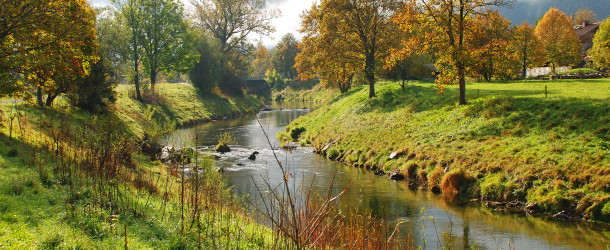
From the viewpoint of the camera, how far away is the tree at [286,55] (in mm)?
112625

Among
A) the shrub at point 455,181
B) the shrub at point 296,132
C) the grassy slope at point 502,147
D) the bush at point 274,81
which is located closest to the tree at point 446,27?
A: the grassy slope at point 502,147

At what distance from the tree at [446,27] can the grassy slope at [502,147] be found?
103 inches

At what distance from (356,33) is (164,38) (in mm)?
26563

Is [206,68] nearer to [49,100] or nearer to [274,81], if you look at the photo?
[49,100]

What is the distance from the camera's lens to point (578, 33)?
90062 mm

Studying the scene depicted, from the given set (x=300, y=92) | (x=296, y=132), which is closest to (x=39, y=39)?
(x=296, y=132)

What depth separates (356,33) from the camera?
3666cm

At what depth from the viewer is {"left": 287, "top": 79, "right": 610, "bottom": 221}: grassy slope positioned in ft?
45.0

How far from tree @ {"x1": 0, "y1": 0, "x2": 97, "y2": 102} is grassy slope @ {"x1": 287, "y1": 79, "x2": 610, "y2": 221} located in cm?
1602

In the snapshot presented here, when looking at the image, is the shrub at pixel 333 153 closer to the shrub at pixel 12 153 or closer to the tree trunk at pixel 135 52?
the shrub at pixel 12 153

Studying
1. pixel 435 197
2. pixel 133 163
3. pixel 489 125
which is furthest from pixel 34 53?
pixel 489 125

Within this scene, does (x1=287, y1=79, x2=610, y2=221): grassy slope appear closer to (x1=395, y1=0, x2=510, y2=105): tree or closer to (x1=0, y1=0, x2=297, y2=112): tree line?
(x1=395, y1=0, x2=510, y2=105): tree

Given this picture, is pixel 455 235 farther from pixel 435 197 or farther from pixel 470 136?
pixel 470 136

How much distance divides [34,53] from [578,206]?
22357 mm
